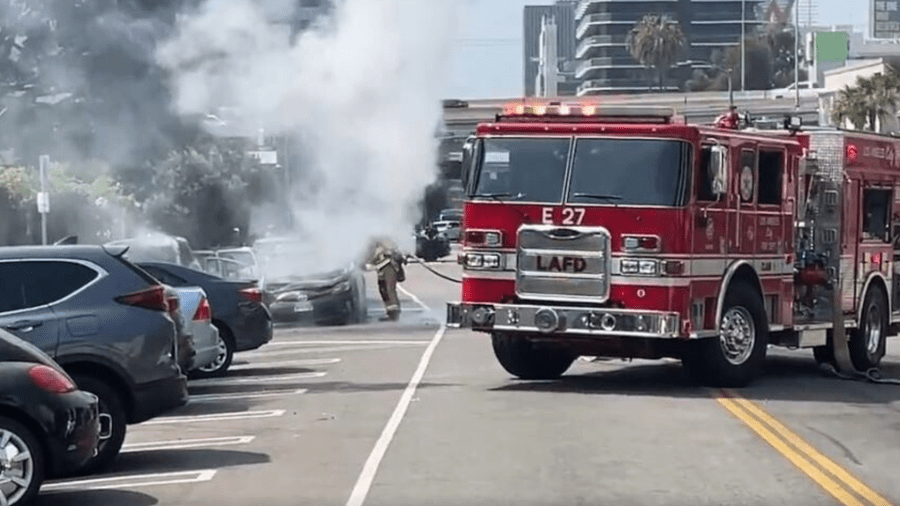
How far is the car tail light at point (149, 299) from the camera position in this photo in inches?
523

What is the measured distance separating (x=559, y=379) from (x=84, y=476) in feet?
26.3

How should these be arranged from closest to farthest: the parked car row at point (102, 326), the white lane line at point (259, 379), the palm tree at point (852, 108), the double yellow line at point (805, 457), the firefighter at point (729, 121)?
1. the double yellow line at point (805, 457)
2. the parked car row at point (102, 326)
3. the firefighter at point (729, 121)
4. the white lane line at point (259, 379)
5. the palm tree at point (852, 108)

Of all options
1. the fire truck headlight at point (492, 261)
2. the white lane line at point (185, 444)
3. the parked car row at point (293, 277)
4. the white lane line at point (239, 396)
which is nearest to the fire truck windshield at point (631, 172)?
the fire truck headlight at point (492, 261)

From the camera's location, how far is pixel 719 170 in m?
17.8

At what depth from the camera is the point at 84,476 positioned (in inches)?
508

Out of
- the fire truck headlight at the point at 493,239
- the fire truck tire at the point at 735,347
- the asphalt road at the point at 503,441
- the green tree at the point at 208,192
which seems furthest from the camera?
the green tree at the point at 208,192

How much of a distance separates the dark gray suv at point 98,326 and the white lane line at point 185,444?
1157mm

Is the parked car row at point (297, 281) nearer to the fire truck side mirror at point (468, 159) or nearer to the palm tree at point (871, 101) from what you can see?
the fire truck side mirror at point (468, 159)

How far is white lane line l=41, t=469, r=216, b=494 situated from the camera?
12445 millimetres

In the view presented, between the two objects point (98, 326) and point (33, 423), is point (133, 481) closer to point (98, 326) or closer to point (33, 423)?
point (98, 326)

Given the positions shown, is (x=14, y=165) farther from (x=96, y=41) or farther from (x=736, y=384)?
(x=736, y=384)

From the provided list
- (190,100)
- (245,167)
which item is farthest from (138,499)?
(245,167)

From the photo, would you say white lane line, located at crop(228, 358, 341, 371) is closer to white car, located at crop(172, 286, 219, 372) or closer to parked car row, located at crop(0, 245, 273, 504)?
white car, located at crop(172, 286, 219, 372)

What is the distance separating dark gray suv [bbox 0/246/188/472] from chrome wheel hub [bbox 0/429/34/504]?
1885 millimetres
